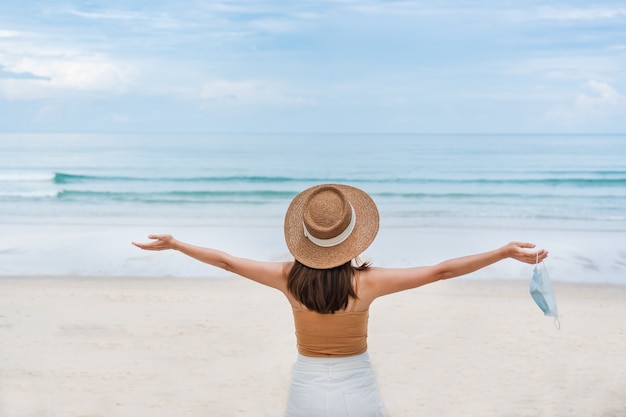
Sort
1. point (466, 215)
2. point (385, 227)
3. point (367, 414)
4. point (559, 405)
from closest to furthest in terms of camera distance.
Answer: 1. point (367, 414)
2. point (559, 405)
3. point (385, 227)
4. point (466, 215)

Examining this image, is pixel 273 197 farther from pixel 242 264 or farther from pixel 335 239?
pixel 335 239

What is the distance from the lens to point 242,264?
296cm

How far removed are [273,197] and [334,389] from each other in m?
22.6

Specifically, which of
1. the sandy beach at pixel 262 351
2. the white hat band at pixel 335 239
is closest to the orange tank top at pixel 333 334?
the white hat band at pixel 335 239

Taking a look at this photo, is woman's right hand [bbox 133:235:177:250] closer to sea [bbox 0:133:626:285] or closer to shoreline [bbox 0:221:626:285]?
shoreline [bbox 0:221:626:285]

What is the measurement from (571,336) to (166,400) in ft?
14.0

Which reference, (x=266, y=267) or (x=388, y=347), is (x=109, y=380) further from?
(x=266, y=267)

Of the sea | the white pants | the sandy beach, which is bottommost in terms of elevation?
the sandy beach

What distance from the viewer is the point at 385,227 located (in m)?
17.4

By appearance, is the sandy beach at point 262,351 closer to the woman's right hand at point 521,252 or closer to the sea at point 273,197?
the sea at point 273,197

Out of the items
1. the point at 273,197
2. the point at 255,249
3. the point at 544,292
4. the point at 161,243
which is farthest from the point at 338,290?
the point at 273,197

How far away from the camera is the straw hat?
108 inches

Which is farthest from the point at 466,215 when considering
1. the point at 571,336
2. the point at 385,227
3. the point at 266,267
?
the point at 266,267

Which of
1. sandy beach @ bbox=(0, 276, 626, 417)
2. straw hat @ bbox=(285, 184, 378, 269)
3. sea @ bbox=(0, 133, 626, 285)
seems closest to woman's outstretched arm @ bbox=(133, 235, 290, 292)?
straw hat @ bbox=(285, 184, 378, 269)
